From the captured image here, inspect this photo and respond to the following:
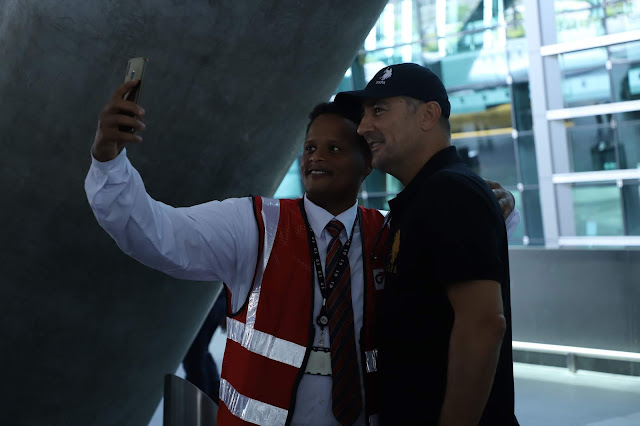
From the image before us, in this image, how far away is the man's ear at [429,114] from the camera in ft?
5.76

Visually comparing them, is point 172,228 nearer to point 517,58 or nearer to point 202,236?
point 202,236

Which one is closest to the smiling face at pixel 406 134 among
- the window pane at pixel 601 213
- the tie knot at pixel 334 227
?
the tie knot at pixel 334 227

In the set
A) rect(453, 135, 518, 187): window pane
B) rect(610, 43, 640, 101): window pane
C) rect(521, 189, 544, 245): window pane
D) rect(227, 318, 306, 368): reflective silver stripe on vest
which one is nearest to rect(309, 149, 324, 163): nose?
rect(227, 318, 306, 368): reflective silver stripe on vest

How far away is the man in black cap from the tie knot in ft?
0.63

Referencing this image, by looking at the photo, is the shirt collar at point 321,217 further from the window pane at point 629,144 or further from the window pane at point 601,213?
the window pane at point 601,213

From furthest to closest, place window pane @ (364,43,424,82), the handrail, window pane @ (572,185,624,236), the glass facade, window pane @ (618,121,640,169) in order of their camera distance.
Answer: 1. window pane @ (364,43,424,82)
2. window pane @ (572,185,624,236)
3. the glass facade
4. window pane @ (618,121,640,169)
5. the handrail

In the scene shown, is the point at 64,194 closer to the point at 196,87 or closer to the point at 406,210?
the point at 196,87

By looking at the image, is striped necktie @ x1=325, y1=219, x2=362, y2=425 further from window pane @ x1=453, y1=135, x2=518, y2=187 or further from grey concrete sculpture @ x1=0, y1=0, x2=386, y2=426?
window pane @ x1=453, y1=135, x2=518, y2=187

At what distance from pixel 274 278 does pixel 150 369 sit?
77 cm

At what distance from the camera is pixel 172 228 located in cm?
170

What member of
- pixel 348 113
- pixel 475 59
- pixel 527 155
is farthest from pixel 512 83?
pixel 348 113

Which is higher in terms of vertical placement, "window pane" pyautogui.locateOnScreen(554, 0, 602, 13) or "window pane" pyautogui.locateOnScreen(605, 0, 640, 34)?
"window pane" pyautogui.locateOnScreen(554, 0, 602, 13)

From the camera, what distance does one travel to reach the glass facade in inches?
539

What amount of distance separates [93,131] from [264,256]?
0.54 m
